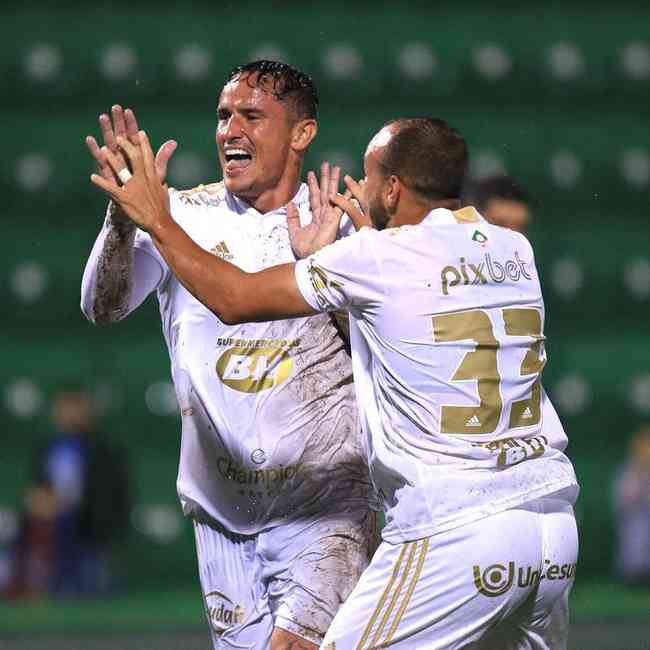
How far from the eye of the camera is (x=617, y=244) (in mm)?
12312

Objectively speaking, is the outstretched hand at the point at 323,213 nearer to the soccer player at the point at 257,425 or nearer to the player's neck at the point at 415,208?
the soccer player at the point at 257,425

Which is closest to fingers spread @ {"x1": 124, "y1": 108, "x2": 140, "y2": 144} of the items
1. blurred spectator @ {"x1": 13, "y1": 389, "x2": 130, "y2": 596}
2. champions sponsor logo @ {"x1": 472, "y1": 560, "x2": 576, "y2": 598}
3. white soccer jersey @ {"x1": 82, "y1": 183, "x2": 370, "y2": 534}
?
white soccer jersey @ {"x1": 82, "y1": 183, "x2": 370, "y2": 534}

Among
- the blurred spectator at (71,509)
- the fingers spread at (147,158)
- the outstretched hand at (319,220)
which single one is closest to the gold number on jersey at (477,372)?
the outstretched hand at (319,220)

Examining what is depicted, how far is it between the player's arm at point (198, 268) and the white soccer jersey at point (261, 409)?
55cm

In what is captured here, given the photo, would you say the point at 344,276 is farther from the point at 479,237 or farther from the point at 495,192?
the point at 495,192

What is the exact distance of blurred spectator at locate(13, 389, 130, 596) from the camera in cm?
973

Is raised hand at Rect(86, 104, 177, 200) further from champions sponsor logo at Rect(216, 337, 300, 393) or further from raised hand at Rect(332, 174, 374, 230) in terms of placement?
champions sponsor logo at Rect(216, 337, 300, 393)

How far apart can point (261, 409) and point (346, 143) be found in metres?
7.91

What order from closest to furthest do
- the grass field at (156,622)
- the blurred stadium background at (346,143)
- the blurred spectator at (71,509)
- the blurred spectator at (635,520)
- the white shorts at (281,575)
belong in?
the white shorts at (281,575), the grass field at (156,622), the blurred spectator at (71,509), the blurred spectator at (635,520), the blurred stadium background at (346,143)

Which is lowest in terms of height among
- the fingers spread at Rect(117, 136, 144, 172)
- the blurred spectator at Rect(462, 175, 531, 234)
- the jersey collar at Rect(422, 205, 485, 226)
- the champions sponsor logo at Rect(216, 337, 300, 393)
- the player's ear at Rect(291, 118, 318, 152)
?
the champions sponsor logo at Rect(216, 337, 300, 393)

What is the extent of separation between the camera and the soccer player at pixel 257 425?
167 inches

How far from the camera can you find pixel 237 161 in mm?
4430

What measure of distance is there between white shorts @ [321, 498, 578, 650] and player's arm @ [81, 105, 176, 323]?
1250mm

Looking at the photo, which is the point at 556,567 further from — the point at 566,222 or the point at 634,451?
the point at 566,222
